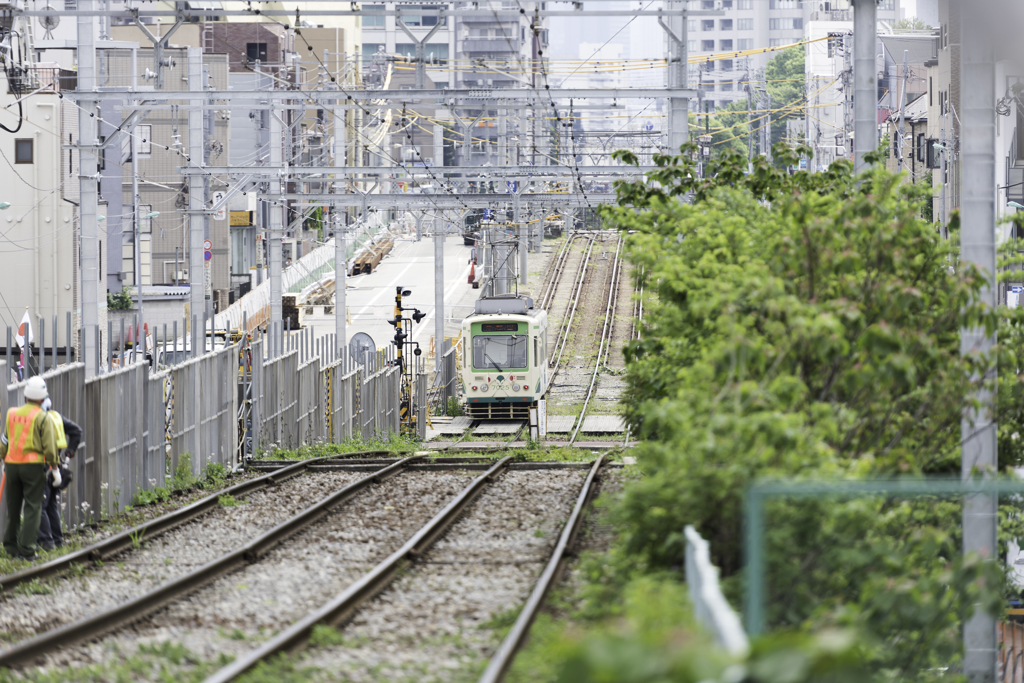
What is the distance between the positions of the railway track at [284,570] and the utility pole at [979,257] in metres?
3.66

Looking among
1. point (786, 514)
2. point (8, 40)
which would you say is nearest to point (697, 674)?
point (786, 514)

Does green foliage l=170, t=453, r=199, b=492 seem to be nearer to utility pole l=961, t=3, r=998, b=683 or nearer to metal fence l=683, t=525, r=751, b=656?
utility pole l=961, t=3, r=998, b=683

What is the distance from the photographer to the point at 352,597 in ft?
33.8

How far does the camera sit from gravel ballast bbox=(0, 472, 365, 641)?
10.3 metres

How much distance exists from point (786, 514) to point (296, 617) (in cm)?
496

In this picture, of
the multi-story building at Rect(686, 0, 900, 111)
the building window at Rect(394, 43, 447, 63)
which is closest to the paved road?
the building window at Rect(394, 43, 447, 63)

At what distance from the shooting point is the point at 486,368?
118 feet

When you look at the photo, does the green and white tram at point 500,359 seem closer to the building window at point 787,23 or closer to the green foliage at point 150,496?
the green foliage at point 150,496

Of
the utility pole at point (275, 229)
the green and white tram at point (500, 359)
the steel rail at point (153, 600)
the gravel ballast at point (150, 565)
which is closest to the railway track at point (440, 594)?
the steel rail at point (153, 600)

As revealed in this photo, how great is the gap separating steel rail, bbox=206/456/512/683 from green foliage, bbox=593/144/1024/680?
6.59 ft

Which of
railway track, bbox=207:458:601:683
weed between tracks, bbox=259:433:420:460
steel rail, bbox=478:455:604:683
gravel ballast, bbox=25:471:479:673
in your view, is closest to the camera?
steel rail, bbox=478:455:604:683

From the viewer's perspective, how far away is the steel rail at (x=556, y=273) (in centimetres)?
6256

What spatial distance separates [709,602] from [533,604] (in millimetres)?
4371

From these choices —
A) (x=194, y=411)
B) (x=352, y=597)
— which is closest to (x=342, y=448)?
(x=194, y=411)
